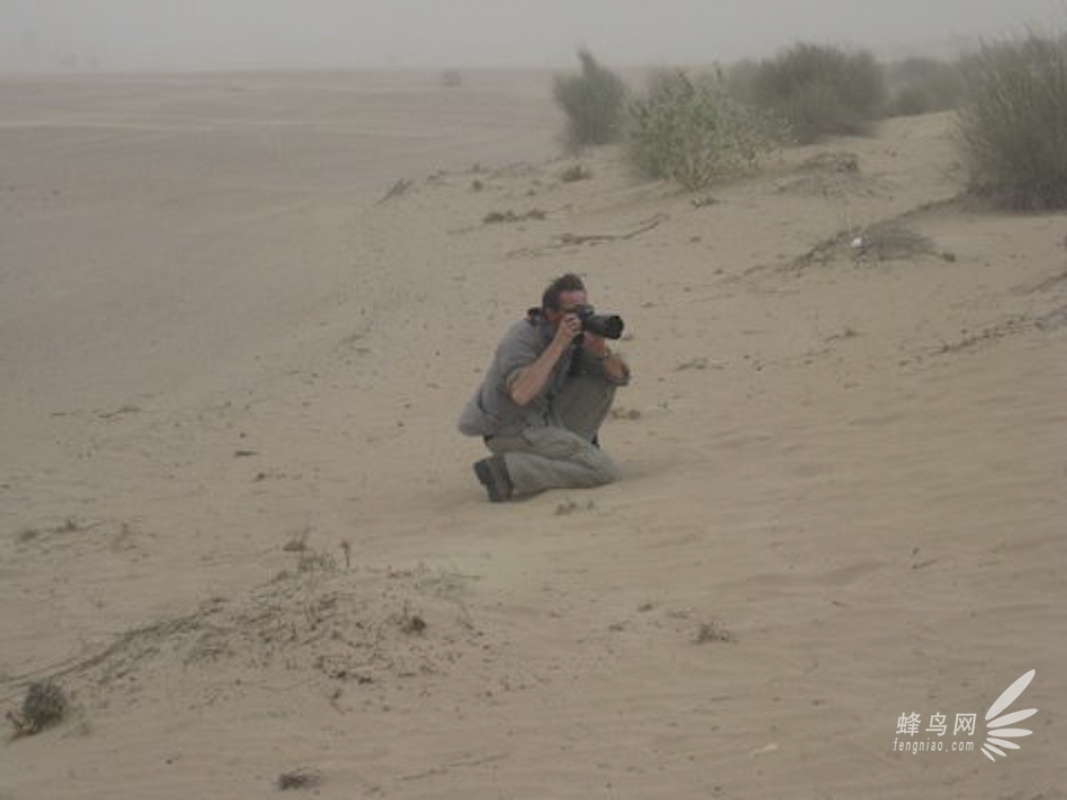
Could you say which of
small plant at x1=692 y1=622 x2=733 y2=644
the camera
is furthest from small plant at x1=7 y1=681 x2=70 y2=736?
the camera

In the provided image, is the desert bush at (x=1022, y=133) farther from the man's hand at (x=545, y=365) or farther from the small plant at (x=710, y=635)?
the small plant at (x=710, y=635)

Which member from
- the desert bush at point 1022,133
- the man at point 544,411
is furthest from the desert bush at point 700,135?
the man at point 544,411

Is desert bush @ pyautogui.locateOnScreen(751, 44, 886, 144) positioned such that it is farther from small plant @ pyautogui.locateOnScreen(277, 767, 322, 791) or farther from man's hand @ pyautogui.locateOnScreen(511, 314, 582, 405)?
small plant @ pyautogui.locateOnScreen(277, 767, 322, 791)

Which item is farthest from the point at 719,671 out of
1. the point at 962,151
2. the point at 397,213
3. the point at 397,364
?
the point at 397,213

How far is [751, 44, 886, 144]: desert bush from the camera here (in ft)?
69.1

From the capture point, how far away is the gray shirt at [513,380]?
7.61m

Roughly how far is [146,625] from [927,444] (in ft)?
12.1

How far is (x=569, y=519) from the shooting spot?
23.3 feet

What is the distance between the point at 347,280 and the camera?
16219 mm

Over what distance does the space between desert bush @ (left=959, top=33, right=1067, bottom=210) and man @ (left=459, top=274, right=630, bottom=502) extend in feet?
23.2

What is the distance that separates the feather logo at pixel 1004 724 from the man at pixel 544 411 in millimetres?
3509

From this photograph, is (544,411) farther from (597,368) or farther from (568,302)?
(568,302)

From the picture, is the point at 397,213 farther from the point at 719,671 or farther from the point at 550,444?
the point at 719,671

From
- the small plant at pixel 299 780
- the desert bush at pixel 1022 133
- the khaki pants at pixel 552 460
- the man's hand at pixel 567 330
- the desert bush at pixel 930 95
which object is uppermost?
the desert bush at pixel 930 95
